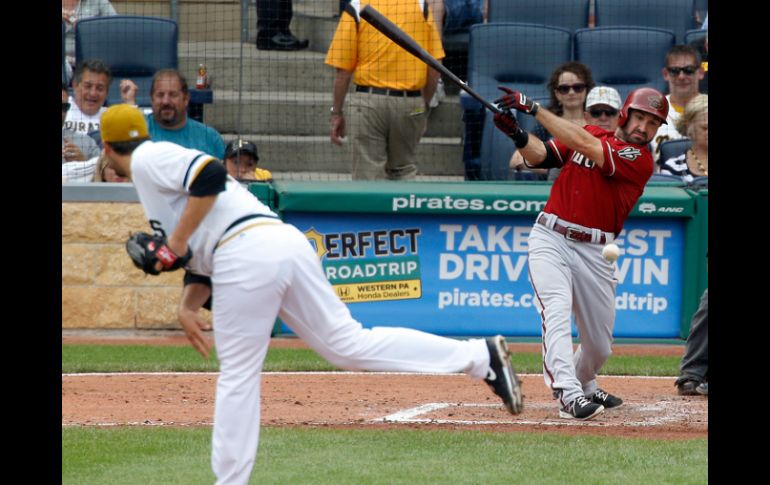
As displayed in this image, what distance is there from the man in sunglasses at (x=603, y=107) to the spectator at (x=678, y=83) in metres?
2.03

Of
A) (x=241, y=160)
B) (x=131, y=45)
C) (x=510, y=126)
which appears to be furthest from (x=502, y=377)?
(x=131, y=45)

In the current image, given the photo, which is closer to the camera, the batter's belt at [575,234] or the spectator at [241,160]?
the batter's belt at [575,234]

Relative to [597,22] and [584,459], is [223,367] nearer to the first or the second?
[584,459]

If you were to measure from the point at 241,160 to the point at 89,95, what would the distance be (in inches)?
67.3

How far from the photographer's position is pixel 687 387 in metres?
7.84

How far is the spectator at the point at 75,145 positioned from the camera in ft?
34.2

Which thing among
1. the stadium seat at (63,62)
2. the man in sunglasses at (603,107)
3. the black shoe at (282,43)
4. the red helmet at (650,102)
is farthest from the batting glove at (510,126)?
the black shoe at (282,43)

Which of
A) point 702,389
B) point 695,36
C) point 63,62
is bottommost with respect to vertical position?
point 702,389

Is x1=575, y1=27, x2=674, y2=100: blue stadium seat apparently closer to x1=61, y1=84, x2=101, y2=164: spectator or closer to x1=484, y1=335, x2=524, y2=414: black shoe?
x1=61, y1=84, x2=101, y2=164: spectator

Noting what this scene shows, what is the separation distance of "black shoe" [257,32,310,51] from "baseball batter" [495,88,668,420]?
19.2ft

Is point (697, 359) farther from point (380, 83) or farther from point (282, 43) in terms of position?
point (282, 43)

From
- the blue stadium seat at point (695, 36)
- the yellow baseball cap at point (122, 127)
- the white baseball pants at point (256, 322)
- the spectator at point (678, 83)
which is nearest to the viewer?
the white baseball pants at point (256, 322)

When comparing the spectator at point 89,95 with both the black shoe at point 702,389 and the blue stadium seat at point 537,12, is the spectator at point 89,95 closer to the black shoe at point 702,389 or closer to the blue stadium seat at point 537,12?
the blue stadium seat at point 537,12
